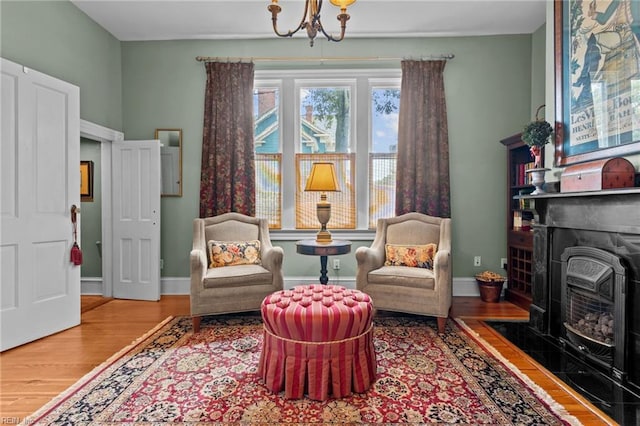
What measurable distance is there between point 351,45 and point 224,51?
1.49 m

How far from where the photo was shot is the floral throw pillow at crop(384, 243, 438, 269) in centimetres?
328

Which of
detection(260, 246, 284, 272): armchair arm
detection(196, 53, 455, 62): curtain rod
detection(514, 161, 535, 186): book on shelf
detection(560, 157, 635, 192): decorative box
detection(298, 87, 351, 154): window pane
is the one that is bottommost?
detection(260, 246, 284, 272): armchair arm

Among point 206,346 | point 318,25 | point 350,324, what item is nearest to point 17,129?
point 206,346

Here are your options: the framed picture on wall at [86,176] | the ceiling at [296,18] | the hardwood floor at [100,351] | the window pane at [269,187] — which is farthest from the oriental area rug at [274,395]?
the ceiling at [296,18]

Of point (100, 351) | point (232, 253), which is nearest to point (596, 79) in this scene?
point (232, 253)

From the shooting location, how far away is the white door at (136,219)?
3965mm

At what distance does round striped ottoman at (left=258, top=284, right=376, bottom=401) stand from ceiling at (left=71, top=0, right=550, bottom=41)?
3.02m

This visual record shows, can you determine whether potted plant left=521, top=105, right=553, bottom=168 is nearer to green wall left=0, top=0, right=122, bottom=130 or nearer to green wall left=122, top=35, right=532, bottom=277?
green wall left=122, top=35, right=532, bottom=277

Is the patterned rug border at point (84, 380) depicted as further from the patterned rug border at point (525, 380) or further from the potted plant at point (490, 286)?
the potted plant at point (490, 286)

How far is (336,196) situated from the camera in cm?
414

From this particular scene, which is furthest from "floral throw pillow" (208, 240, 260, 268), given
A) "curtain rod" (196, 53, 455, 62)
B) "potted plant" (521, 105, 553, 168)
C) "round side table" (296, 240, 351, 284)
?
"potted plant" (521, 105, 553, 168)

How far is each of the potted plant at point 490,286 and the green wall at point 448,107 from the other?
0.22m

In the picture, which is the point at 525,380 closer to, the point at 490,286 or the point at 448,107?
the point at 490,286

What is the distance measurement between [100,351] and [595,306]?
348cm
